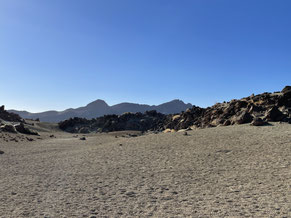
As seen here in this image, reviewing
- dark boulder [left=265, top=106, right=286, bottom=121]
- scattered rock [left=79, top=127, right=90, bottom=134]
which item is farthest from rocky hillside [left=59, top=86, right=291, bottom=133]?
scattered rock [left=79, top=127, right=90, bottom=134]

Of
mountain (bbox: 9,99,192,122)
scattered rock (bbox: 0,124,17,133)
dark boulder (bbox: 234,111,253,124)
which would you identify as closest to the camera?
dark boulder (bbox: 234,111,253,124)

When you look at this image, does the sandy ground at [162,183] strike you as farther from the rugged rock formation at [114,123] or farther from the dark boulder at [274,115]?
the rugged rock formation at [114,123]

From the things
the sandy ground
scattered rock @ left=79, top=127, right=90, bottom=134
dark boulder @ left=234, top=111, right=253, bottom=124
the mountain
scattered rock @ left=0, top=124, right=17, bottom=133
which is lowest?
the sandy ground

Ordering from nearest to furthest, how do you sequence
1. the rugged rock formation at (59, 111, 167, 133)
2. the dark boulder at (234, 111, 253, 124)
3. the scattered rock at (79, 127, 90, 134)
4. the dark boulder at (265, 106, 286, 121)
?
the dark boulder at (265, 106, 286, 121)
the dark boulder at (234, 111, 253, 124)
the rugged rock formation at (59, 111, 167, 133)
the scattered rock at (79, 127, 90, 134)

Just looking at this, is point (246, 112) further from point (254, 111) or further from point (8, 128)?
point (8, 128)

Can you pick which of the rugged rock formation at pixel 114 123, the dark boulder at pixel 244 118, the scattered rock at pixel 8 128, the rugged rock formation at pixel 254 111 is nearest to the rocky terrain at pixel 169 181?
the rugged rock formation at pixel 254 111

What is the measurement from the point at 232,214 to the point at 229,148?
636cm

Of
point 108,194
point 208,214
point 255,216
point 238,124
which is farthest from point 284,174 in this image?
point 238,124

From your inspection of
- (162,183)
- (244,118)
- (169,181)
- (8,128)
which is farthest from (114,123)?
(162,183)

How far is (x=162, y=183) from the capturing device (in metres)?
6.78

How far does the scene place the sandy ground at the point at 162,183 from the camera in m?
4.96

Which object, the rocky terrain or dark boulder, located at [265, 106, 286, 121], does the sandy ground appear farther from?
dark boulder, located at [265, 106, 286, 121]

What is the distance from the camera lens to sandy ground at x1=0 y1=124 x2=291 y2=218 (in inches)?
195

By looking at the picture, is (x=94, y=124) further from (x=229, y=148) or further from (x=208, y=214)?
(x=208, y=214)
